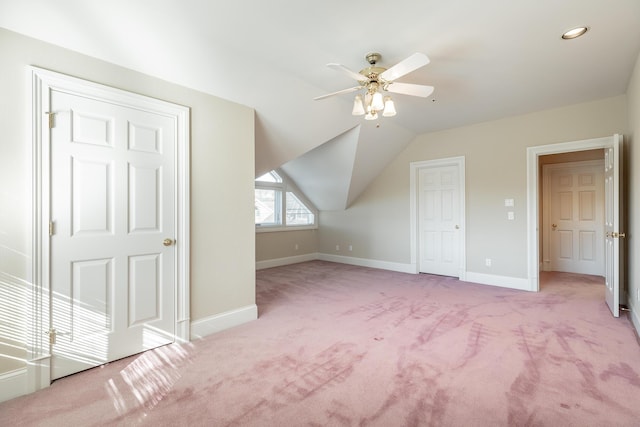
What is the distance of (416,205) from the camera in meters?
5.47

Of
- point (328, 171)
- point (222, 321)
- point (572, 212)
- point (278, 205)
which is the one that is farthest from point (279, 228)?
point (572, 212)

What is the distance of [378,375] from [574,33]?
3092mm

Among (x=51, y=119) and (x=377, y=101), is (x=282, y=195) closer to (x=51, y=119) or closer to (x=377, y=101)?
(x=377, y=101)

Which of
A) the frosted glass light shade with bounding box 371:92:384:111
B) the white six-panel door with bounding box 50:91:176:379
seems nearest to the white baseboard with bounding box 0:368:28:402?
the white six-panel door with bounding box 50:91:176:379

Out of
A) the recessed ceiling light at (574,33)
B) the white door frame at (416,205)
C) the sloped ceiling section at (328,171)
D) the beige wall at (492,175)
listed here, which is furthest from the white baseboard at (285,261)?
the recessed ceiling light at (574,33)

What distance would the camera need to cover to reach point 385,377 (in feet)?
6.85

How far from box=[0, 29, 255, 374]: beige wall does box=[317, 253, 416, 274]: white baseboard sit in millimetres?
3344

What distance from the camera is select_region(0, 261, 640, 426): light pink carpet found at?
171 centimetres

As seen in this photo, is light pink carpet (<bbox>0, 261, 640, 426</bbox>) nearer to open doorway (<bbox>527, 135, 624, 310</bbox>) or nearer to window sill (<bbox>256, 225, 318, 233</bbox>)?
open doorway (<bbox>527, 135, 624, 310</bbox>)

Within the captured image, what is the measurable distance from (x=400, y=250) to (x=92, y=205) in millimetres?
4810

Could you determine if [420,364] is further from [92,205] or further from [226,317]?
[92,205]

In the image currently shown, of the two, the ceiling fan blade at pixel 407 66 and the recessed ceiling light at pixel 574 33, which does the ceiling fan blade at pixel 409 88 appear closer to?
the ceiling fan blade at pixel 407 66

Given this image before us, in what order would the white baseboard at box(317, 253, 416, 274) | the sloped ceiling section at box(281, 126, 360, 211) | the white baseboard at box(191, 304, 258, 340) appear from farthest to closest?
the white baseboard at box(317, 253, 416, 274) < the sloped ceiling section at box(281, 126, 360, 211) < the white baseboard at box(191, 304, 258, 340)

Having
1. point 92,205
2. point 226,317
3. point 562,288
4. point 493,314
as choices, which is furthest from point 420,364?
point 562,288
